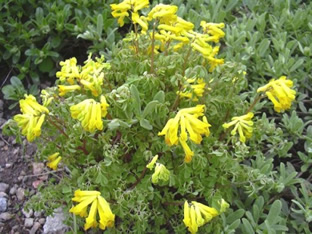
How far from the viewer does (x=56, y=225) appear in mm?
2404

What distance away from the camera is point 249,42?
2775mm

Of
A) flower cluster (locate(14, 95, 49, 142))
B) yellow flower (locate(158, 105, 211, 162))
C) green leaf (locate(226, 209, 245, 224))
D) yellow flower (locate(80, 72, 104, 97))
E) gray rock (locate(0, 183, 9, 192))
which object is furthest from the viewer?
gray rock (locate(0, 183, 9, 192))

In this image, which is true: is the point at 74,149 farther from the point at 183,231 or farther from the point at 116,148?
the point at 183,231

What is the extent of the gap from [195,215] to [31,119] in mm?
644

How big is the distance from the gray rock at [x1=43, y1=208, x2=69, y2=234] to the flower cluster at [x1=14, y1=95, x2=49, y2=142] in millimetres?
728

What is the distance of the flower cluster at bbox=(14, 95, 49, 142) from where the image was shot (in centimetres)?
174

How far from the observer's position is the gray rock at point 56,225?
7.84ft

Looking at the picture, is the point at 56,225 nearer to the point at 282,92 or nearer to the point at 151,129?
the point at 151,129

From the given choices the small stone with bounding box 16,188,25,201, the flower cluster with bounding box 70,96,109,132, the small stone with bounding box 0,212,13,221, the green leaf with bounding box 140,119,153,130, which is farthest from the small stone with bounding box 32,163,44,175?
the flower cluster with bounding box 70,96,109,132

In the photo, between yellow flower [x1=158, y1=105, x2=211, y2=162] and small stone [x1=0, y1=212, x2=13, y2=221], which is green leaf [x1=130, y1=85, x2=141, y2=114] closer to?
yellow flower [x1=158, y1=105, x2=211, y2=162]

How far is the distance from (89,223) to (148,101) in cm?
55

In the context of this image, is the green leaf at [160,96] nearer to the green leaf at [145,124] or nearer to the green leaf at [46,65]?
the green leaf at [145,124]

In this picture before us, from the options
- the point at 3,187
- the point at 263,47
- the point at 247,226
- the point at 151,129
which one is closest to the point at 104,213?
the point at 151,129

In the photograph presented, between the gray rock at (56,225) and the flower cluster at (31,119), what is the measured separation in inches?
28.7
